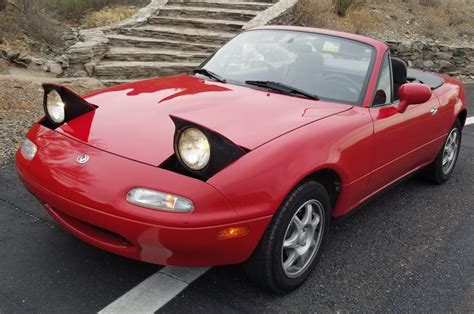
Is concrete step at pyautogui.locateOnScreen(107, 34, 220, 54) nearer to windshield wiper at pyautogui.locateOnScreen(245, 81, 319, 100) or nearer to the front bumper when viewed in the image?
windshield wiper at pyautogui.locateOnScreen(245, 81, 319, 100)

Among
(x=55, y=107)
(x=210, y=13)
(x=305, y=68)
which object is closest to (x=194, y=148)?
(x=55, y=107)

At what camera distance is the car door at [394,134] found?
344 centimetres

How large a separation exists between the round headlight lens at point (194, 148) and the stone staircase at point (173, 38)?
530cm

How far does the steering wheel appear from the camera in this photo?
3.56 meters

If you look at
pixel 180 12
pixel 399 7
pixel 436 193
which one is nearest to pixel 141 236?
pixel 436 193

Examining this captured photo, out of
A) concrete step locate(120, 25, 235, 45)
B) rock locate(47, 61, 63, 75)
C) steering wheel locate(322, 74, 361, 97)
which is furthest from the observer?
concrete step locate(120, 25, 235, 45)

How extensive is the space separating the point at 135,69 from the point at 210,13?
285cm

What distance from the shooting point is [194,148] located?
2.47 m

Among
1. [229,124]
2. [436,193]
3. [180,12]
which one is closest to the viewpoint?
[229,124]

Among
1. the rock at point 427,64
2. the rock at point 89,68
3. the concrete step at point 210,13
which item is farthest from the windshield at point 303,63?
the rock at point 427,64

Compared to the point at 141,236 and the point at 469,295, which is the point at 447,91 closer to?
the point at 469,295

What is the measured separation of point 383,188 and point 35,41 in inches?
253

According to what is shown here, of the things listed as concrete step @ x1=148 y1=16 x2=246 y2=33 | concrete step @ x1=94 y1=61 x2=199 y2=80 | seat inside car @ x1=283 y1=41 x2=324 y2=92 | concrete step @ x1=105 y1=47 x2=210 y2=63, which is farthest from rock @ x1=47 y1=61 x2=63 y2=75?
seat inside car @ x1=283 y1=41 x2=324 y2=92

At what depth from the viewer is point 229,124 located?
2.82 meters
